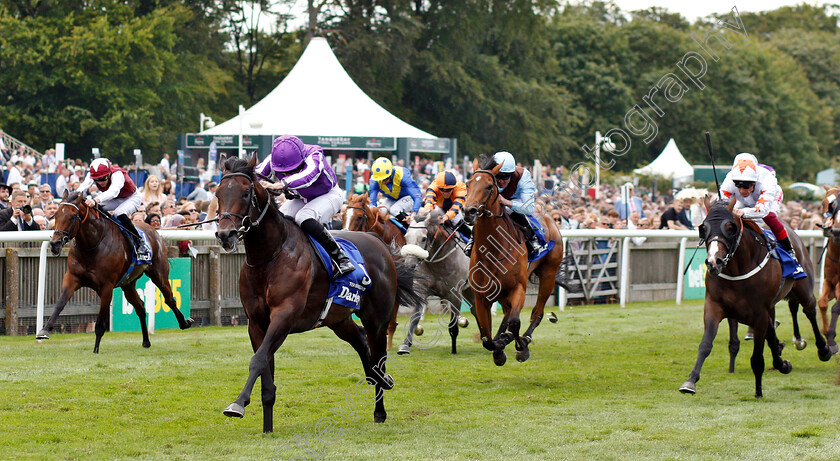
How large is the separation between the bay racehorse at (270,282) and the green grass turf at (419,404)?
342mm

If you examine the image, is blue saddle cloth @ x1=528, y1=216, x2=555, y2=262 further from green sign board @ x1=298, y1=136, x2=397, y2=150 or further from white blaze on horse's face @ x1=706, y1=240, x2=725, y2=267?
green sign board @ x1=298, y1=136, x2=397, y2=150

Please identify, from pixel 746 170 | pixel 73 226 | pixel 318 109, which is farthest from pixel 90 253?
pixel 318 109

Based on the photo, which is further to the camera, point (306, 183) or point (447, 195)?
point (447, 195)

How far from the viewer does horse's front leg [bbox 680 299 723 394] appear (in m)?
7.09

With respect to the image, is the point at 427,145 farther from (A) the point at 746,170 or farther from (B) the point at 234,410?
(B) the point at 234,410

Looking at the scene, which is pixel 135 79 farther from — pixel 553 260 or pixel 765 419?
pixel 765 419

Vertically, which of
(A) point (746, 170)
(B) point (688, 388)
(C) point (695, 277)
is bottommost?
(B) point (688, 388)

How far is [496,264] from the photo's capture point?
832 centimetres

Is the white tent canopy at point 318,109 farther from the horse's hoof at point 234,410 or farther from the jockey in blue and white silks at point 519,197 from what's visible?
the horse's hoof at point 234,410

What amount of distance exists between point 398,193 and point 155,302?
3037 mm

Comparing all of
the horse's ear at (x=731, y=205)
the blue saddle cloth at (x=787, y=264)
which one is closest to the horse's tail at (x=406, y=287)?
the horse's ear at (x=731, y=205)

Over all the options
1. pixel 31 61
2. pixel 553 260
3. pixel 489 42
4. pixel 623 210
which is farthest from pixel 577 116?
pixel 553 260

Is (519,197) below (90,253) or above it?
above

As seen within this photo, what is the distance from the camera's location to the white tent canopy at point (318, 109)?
21.8 meters
